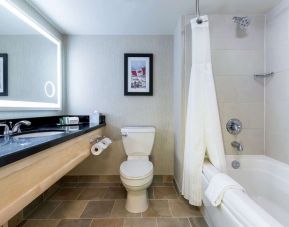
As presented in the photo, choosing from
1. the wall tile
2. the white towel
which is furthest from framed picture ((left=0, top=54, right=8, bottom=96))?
the wall tile

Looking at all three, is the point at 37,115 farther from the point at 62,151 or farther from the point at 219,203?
the point at 219,203

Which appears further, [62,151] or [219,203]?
[62,151]

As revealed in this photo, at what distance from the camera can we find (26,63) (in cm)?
177

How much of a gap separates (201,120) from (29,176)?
128cm

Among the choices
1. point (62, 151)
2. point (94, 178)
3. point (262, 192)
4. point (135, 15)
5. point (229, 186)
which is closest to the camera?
point (229, 186)

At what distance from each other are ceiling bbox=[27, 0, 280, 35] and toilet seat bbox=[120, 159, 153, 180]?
1.61 m

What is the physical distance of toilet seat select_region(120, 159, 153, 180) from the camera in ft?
5.46

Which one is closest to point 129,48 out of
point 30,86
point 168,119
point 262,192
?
point 168,119

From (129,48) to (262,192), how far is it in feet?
→ 7.38

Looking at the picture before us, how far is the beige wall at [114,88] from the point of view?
2.43 m

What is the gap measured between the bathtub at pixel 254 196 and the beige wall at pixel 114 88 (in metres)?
0.95

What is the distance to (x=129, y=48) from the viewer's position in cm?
244

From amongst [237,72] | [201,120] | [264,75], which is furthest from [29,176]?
[264,75]

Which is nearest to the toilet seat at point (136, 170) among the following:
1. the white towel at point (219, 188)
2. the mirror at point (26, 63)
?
the white towel at point (219, 188)
